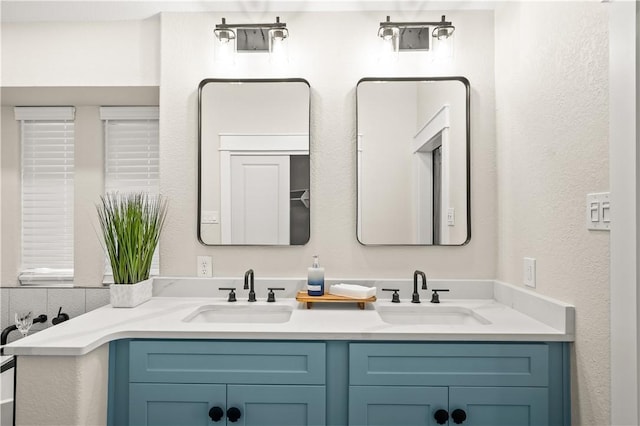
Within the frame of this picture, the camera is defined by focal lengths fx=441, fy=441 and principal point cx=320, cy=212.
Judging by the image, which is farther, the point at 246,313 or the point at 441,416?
the point at 246,313

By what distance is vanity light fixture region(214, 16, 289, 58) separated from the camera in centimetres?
219

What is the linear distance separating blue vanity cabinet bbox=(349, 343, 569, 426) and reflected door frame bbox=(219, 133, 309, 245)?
2.84 feet

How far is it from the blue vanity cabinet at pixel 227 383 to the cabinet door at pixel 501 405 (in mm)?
504

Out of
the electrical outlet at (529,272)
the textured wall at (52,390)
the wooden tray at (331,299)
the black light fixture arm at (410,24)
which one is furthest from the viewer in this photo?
the black light fixture arm at (410,24)

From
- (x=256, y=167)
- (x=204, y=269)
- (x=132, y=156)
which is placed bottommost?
(x=204, y=269)

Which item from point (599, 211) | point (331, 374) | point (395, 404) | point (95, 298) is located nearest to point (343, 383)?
point (331, 374)

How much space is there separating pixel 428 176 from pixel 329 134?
0.54 m

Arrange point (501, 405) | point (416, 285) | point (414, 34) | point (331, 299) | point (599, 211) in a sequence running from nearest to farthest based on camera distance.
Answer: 1. point (599, 211)
2. point (501, 405)
3. point (331, 299)
4. point (416, 285)
5. point (414, 34)

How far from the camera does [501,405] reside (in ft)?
5.16

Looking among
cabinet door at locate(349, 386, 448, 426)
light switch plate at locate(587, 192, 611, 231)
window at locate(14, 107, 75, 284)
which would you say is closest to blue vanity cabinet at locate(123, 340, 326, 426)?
cabinet door at locate(349, 386, 448, 426)

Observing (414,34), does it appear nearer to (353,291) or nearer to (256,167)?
A: (256,167)

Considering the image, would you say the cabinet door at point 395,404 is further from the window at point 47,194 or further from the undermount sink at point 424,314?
the window at point 47,194

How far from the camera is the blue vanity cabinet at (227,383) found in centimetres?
→ 159

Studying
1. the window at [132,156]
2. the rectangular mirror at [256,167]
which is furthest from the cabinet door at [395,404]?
the window at [132,156]
